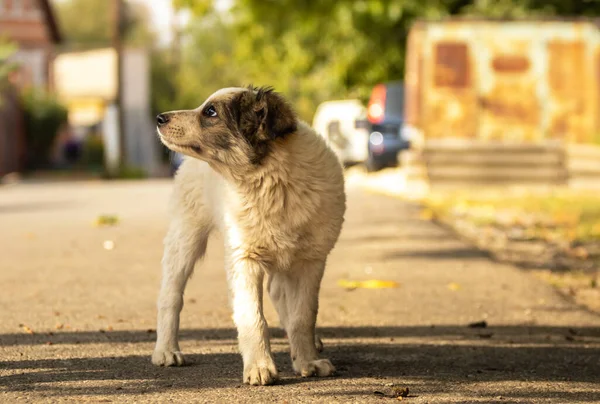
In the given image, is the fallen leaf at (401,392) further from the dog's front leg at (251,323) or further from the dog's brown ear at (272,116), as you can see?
the dog's brown ear at (272,116)

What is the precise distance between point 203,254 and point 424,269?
13.7ft

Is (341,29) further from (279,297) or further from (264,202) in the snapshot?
(264,202)

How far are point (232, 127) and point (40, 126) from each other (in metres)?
36.6

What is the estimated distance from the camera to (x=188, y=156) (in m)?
6.33

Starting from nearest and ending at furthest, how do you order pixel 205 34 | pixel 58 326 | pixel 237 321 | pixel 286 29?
pixel 237 321 < pixel 58 326 < pixel 286 29 < pixel 205 34

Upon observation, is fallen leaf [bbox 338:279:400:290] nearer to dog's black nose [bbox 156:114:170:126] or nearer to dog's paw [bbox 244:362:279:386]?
dog's black nose [bbox 156:114:170:126]

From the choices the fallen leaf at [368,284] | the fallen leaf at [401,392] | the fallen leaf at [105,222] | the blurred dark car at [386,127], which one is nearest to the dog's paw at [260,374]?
the fallen leaf at [401,392]

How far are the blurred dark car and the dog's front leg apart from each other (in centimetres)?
2232

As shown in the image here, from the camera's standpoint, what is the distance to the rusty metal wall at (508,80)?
22.3 m

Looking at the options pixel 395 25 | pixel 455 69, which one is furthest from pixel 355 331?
pixel 395 25

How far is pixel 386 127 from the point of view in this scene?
2842 centimetres

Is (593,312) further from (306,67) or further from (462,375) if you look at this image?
(306,67)

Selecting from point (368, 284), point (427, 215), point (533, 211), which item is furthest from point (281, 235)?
point (533, 211)

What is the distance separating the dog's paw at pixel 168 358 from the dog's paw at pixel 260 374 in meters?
0.63
